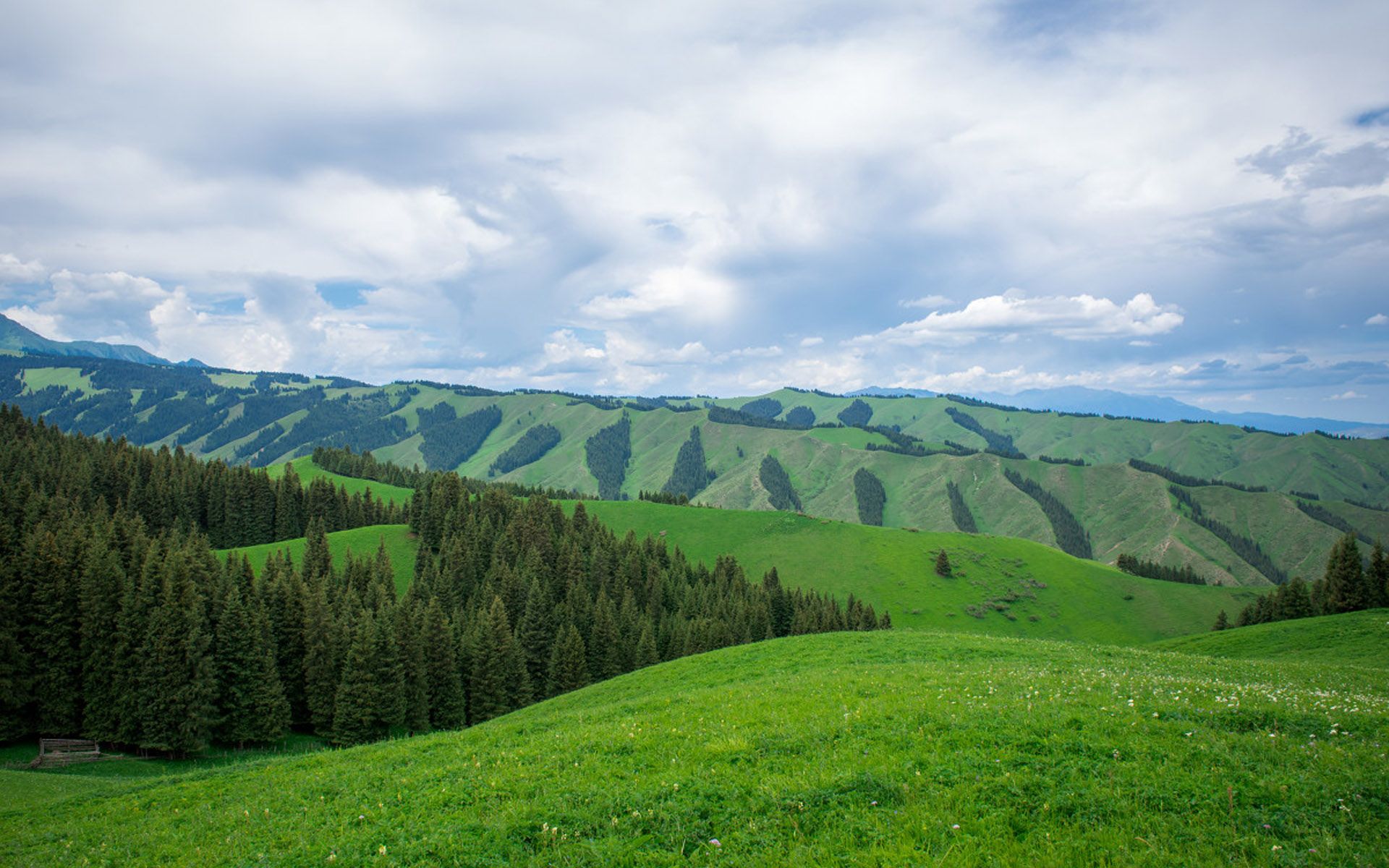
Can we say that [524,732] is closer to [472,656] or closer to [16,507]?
[472,656]

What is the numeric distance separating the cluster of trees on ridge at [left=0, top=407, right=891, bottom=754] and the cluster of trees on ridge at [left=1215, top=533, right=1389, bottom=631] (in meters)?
52.8

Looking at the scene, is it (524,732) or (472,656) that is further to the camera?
(472,656)

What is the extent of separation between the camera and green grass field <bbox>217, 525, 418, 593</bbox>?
106312 millimetres

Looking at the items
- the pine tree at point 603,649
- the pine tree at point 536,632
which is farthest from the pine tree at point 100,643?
the pine tree at point 603,649

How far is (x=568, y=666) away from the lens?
7181 centimetres

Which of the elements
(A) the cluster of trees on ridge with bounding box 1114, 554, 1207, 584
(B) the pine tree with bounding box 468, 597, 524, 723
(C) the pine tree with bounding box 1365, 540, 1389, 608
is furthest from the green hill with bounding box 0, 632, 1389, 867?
(A) the cluster of trees on ridge with bounding box 1114, 554, 1207, 584

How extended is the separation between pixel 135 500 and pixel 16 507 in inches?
1821

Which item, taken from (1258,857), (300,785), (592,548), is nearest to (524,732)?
(300,785)

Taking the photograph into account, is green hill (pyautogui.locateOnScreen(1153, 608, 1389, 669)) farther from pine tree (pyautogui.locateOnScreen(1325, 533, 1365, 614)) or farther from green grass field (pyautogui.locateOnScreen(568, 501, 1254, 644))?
green grass field (pyautogui.locateOnScreen(568, 501, 1254, 644))

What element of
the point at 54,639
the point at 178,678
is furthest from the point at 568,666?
the point at 54,639

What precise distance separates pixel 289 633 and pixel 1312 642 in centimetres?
8991

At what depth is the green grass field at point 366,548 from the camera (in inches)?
4186

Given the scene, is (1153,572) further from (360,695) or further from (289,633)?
(289,633)

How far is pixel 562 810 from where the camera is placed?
1240 centimetres
